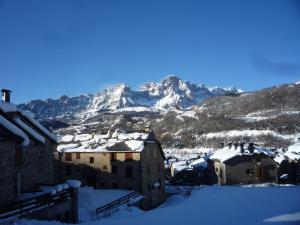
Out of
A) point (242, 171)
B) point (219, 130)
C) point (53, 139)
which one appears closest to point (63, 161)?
point (53, 139)

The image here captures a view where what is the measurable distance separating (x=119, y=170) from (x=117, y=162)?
0.98m

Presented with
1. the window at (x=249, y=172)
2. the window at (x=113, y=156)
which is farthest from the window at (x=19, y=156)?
the window at (x=249, y=172)

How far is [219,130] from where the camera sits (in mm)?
165625

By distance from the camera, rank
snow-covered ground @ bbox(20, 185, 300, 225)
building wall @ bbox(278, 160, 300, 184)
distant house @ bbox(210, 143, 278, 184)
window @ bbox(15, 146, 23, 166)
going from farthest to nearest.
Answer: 1. building wall @ bbox(278, 160, 300, 184)
2. distant house @ bbox(210, 143, 278, 184)
3. window @ bbox(15, 146, 23, 166)
4. snow-covered ground @ bbox(20, 185, 300, 225)

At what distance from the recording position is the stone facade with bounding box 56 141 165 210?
41.6 metres

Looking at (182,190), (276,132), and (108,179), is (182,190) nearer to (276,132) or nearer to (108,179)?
(108,179)

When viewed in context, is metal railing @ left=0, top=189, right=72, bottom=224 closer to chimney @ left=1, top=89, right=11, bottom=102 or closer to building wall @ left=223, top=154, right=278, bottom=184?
chimney @ left=1, top=89, right=11, bottom=102

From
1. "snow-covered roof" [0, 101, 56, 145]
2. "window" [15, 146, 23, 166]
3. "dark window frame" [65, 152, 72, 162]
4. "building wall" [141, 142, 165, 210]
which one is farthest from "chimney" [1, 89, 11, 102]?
"dark window frame" [65, 152, 72, 162]

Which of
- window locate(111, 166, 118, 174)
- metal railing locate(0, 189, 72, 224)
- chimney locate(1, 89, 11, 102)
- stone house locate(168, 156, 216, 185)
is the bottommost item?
stone house locate(168, 156, 216, 185)

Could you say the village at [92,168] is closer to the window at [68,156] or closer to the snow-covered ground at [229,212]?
the window at [68,156]

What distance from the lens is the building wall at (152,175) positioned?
42.1m

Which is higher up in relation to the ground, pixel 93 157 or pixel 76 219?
pixel 93 157

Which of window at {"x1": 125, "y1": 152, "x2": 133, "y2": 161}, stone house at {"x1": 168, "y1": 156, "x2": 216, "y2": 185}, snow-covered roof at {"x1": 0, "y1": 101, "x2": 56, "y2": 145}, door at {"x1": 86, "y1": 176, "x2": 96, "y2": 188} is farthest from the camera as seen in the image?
stone house at {"x1": 168, "y1": 156, "x2": 216, "y2": 185}

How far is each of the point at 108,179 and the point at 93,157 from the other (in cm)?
346
